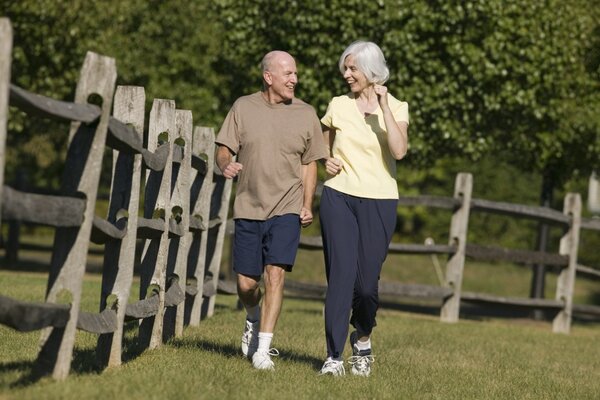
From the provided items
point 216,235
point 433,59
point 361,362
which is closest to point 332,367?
point 361,362

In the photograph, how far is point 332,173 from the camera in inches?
314

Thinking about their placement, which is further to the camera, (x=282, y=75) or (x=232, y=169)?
(x=282, y=75)

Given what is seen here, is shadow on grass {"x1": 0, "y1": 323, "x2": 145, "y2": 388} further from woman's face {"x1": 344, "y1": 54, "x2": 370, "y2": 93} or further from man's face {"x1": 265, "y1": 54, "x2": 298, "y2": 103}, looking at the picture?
woman's face {"x1": 344, "y1": 54, "x2": 370, "y2": 93}

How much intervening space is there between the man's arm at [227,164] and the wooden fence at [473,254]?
825 cm

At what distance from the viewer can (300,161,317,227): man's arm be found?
7988mm

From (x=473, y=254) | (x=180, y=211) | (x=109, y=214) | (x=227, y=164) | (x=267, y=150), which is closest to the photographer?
(x=109, y=214)

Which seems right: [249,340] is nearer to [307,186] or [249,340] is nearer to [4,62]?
[307,186]

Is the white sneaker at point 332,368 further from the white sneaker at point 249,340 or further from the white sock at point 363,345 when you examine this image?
the white sneaker at point 249,340

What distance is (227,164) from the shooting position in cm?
772

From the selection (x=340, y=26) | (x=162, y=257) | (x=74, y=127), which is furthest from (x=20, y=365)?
(x=340, y=26)

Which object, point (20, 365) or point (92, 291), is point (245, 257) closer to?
point (20, 365)

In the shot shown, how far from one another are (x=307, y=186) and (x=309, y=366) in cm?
122

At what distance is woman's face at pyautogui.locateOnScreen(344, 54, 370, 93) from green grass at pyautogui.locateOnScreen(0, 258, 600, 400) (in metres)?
1.83

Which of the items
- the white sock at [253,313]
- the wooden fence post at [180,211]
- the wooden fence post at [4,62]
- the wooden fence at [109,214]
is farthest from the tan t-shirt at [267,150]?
the wooden fence post at [4,62]
